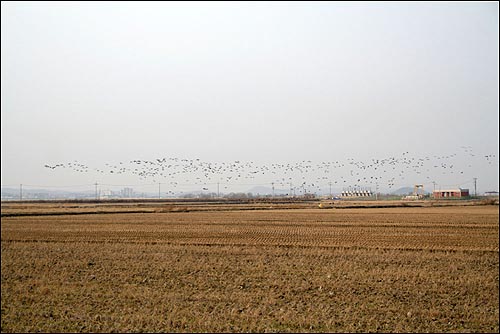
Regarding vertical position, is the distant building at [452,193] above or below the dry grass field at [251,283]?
above

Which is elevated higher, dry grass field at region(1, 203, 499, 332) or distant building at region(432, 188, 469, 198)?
distant building at region(432, 188, 469, 198)

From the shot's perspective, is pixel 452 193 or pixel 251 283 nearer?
pixel 251 283

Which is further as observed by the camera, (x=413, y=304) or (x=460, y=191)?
(x=460, y=191)

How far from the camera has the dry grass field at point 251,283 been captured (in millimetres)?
13148

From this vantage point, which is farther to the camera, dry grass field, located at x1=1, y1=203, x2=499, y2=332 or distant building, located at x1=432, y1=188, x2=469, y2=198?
distant building, located at x1=432, y1=188, x2=469, y2=198

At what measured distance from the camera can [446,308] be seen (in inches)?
563

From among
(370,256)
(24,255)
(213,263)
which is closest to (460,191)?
(370,256)

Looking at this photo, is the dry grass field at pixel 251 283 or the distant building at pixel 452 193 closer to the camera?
the dry grass field at pixel 251 283

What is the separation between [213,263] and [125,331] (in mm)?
8934

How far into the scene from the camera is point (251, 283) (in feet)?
56.5

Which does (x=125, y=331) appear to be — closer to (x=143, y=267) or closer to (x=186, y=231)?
(x=143, y=267)

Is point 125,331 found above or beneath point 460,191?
beneath

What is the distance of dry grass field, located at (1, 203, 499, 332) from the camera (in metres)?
13.1

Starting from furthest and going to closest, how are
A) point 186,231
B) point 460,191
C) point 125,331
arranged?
point 460,191 < point 186,231 < point 125,331
